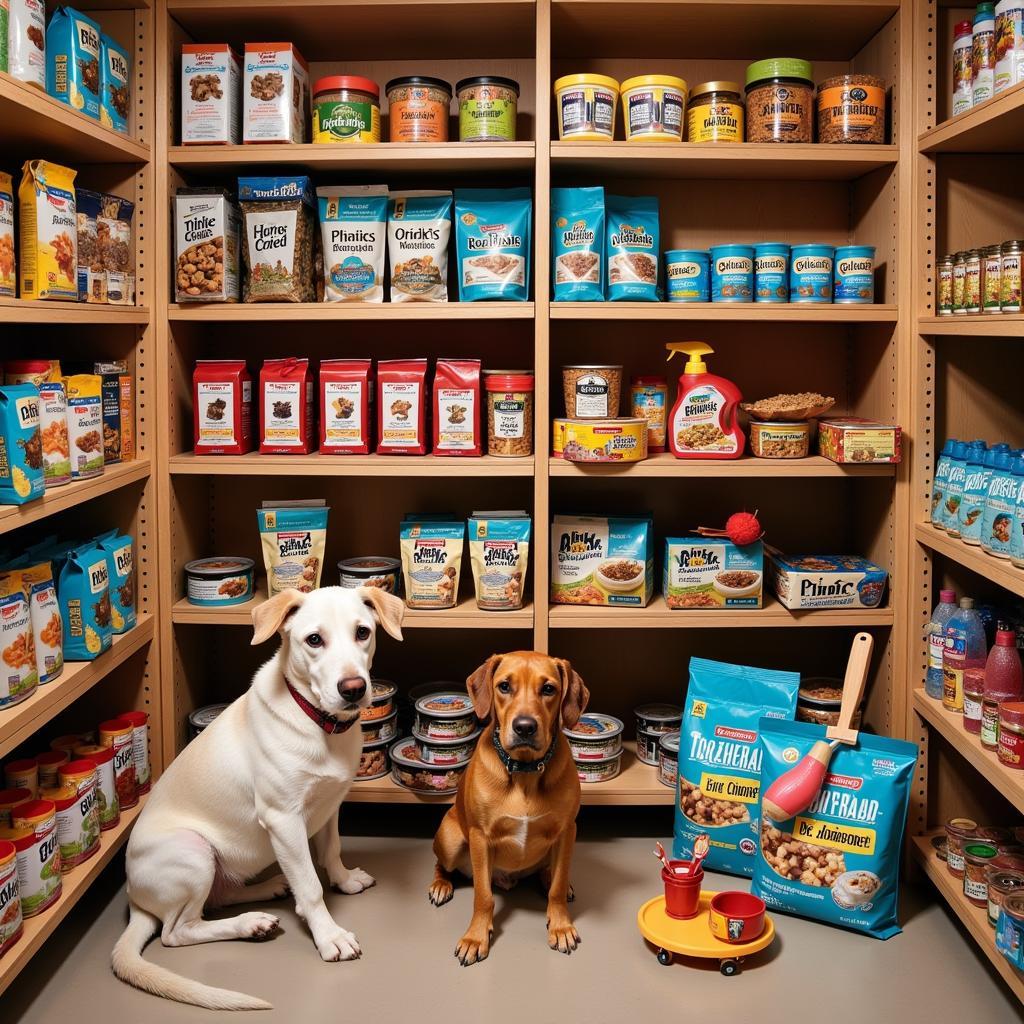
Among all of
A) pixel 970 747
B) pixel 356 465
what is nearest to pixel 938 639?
pixel 970 747

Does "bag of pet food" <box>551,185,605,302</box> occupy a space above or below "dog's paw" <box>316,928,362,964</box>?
above

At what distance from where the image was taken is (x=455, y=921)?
8.82 feet

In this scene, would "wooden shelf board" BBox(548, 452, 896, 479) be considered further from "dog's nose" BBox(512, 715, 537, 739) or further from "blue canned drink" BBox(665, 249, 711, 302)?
"dog's nose" BBox(512, 715, 537, 739)

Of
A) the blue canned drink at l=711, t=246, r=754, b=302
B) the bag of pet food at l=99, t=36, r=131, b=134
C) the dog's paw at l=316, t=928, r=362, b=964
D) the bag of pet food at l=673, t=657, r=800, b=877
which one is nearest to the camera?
the dog's paw at l=316, t=928, r=362, b=964

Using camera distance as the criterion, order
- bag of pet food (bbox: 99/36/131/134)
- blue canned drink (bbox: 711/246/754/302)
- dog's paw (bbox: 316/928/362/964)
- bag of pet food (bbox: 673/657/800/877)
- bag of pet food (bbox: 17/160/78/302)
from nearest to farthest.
A: bag of pet food (bbox: 17/160/78/302) < dog's paw (bbox: 316/928/362/964) < bag of pet food (bbox: 99/36/131/134) < bag of pet food (bbox: 673/657/800/877) < blue canned drink (bbox: 711/246/754/302)

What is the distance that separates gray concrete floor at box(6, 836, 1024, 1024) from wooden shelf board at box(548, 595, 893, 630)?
0.71 meters

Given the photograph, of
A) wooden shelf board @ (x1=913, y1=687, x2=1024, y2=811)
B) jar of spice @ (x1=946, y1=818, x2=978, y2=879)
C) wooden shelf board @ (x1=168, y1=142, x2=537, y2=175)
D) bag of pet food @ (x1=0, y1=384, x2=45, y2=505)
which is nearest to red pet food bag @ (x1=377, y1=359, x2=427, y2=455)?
wooden shelf board @ (x1=168, y1=142, x2=537, y2=175)

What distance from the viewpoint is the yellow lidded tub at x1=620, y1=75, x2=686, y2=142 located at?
9.46ft

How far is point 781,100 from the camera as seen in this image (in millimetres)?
2896

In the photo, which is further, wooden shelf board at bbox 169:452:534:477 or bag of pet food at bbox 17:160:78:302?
wooden shelf board at bbox 169:452:534:477

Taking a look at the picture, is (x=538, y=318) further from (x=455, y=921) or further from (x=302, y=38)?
(x=455, y=921)

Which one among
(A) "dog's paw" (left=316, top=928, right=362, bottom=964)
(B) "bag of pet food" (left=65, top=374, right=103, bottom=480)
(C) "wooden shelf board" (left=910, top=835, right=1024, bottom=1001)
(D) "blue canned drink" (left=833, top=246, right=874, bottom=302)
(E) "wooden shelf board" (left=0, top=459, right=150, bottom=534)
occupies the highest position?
(D) "blue canned drink" (left=833, top=246, right=874, bottom=302)

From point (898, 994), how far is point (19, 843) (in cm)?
190

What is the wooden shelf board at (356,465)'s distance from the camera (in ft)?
9.75
